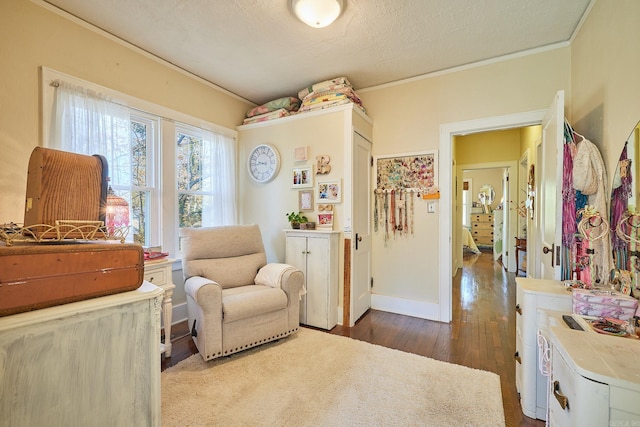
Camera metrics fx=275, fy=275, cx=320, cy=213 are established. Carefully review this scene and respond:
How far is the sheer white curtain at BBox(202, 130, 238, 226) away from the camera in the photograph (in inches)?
125

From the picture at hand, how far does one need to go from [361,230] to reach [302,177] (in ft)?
2.82

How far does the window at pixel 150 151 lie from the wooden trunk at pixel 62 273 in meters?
1.72

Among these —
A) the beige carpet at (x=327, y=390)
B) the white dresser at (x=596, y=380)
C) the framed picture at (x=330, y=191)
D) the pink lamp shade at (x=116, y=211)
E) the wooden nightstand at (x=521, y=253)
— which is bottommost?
the beige carpet at (x=327, y=390)

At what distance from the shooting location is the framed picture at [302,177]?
2.94 metres

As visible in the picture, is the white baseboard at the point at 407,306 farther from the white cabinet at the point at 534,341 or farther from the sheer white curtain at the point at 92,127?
the sheer white curtain at the point at 92,127

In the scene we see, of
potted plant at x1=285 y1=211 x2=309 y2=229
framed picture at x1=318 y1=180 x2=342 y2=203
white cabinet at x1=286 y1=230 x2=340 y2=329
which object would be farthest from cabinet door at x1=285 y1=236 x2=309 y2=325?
framed picture at x1=318 y1=180 x2=342 y2=203

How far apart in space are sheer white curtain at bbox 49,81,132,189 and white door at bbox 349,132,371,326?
208 cm

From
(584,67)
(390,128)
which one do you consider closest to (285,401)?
(390,128)

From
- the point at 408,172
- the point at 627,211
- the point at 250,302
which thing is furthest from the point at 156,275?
the point at 627,211

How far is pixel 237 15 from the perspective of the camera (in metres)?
2.02

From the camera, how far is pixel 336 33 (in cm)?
221

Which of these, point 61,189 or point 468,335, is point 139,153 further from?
point 468,335

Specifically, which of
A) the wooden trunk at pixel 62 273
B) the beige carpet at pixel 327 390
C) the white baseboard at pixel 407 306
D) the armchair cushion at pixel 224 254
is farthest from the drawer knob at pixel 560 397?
the armchair cushion at pixel 224 254

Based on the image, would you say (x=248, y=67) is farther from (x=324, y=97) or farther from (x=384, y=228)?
(x=384, y=228)
